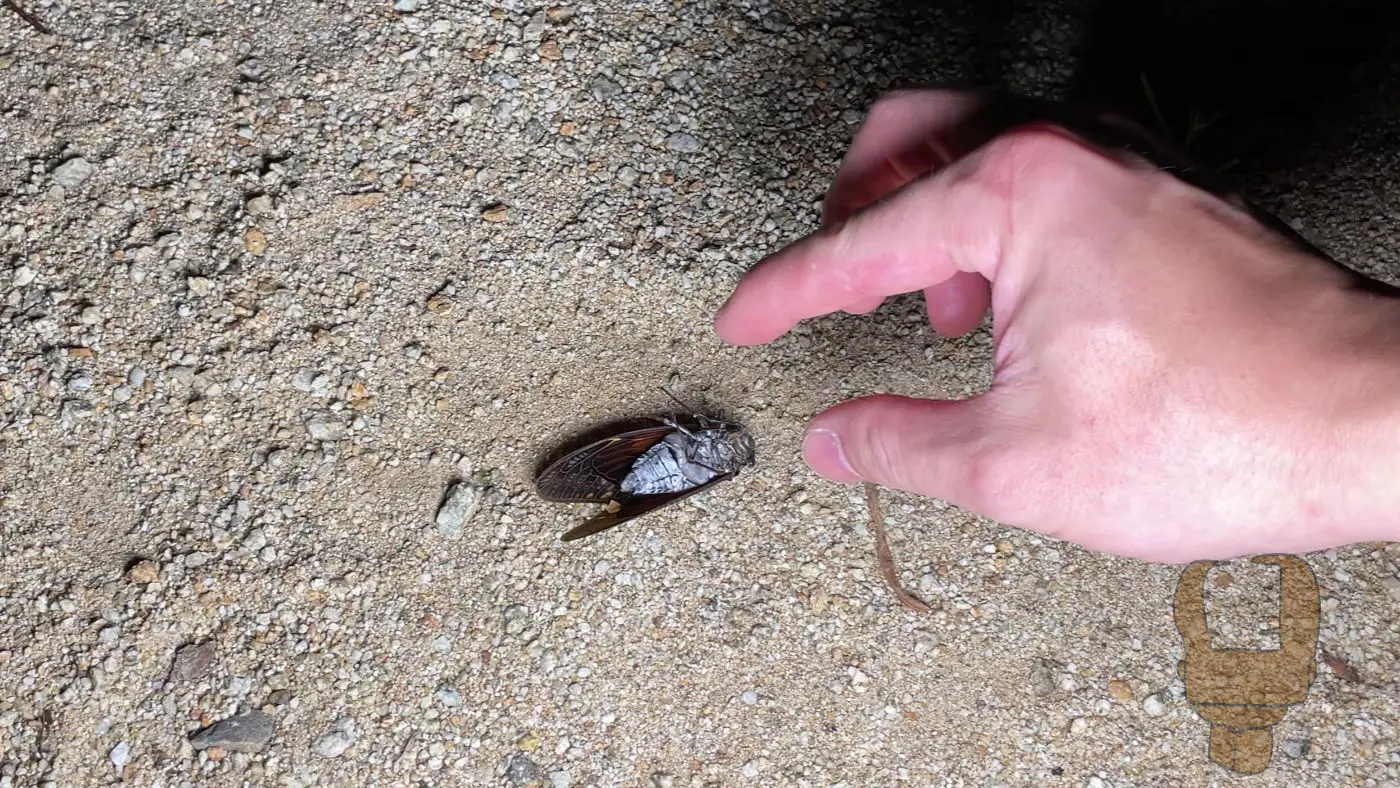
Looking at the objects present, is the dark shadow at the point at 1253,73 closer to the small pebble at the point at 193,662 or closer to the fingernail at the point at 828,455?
the fingernail at the point at 828,455

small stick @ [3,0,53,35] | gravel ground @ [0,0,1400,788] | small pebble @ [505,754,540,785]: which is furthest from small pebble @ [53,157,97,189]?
small pebble @ [505,754,540,785]

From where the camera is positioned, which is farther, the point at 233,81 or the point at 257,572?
the point at 233,81

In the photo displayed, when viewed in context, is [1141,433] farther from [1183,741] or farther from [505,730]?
[505,730]

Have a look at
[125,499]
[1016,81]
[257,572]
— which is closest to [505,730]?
[257,572]

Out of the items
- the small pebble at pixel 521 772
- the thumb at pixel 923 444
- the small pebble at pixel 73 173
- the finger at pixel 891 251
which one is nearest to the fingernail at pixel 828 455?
the thumb at pixel 923 444

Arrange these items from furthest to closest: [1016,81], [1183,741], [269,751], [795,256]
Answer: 1. [1016,81]
2. [1183,741]
3. [269,751]
4. [795,256]

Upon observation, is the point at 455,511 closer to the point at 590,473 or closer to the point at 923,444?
the point at 590,473

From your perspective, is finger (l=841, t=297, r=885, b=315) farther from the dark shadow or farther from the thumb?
the dark shadow
